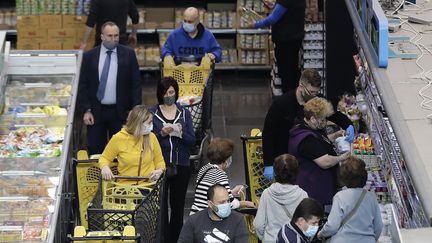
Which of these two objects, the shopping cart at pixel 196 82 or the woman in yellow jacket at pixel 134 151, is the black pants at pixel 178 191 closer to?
the woman in yellow jacket at pixel 134 151

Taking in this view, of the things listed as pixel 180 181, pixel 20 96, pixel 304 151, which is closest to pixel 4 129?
pixel 20 96

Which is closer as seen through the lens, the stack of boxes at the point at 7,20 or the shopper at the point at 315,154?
the shopper at the point at 315,154

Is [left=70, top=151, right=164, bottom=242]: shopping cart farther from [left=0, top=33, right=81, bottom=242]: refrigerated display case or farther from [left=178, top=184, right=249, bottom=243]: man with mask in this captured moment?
[left=178, top=184, right=249, bottom=243]: man with mask

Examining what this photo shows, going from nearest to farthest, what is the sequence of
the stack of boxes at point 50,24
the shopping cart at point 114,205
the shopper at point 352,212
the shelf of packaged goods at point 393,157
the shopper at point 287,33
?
the shelf of packaged goods at point 393,157 → the shopper at point 352,212 → the shopping cart at point 114,205 → the shopper at point 287,33 → the stack of boxes at point 50,24

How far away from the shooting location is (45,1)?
17172 mm

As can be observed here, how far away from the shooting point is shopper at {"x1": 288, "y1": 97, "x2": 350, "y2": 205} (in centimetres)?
1033

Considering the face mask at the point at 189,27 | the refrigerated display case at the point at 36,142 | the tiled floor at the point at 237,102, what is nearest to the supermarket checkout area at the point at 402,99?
the face mask at the point at 189,27

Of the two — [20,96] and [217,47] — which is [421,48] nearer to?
[217,47]

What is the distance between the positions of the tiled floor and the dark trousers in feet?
4.82

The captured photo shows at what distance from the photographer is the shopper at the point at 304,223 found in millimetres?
9039

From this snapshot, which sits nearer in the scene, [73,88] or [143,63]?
[73,88]

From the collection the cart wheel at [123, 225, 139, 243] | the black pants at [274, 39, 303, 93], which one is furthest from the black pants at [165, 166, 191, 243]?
the black pants at [274, 39, 303, 93]

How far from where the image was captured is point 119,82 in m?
13.0

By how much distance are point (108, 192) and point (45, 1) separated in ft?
22.3
